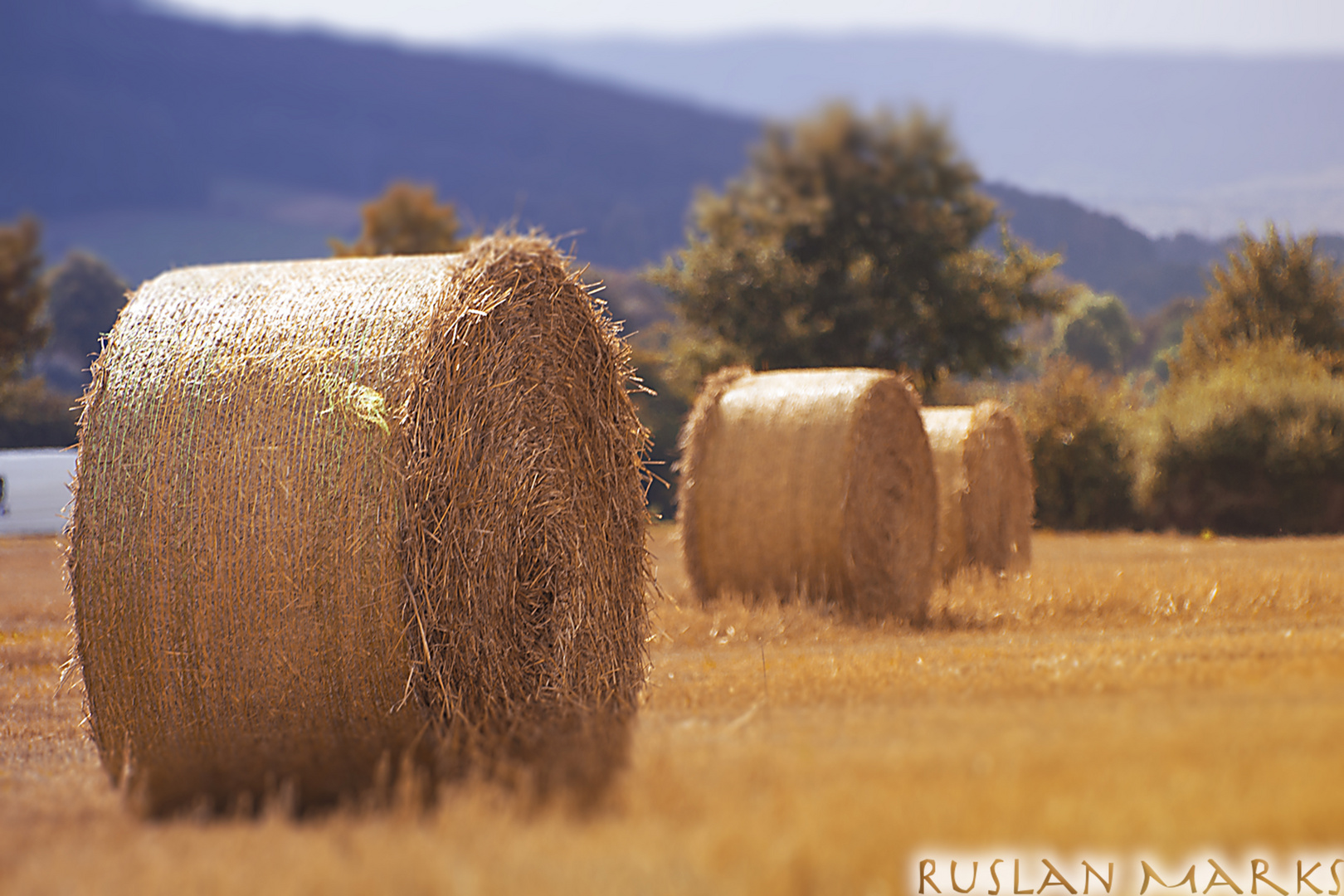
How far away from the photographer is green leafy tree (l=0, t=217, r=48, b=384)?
103 feet

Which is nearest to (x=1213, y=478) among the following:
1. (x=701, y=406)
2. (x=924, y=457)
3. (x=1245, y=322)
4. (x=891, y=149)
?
(x=1245, y=322)

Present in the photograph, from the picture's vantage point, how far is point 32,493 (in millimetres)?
23016

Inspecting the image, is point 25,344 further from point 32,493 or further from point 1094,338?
point 1094,338

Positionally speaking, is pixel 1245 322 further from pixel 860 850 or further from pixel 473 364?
pixel 860 850

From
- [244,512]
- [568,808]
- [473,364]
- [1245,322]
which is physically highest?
[1245,322]

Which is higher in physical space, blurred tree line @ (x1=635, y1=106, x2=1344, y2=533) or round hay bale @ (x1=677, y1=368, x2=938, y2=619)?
blurred tree line @ (x1=635, y1=106, x2=1344, y2=533)

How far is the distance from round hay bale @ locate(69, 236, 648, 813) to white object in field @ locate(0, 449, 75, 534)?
19.8 meters

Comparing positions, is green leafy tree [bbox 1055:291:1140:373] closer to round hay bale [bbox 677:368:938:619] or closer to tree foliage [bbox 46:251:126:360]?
tree foliage [bbox 46:251:126:360]

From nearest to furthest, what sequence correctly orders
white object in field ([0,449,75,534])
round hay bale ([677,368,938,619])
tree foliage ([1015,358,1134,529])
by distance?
round hay bale ([677,368,938,619])
white object in field ([0,449,75,534])
tree foliage ([1015,358,1134,529])

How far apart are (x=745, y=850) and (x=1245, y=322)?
29.9 meters

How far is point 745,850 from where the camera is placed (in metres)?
2.17

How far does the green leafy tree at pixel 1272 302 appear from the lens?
2775cm

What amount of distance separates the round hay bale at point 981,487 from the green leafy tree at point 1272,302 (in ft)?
51.8

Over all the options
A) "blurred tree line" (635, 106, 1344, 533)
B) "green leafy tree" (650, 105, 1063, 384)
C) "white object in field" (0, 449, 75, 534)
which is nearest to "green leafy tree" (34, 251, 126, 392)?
"white object in field" (0, 449, 75, 534)
